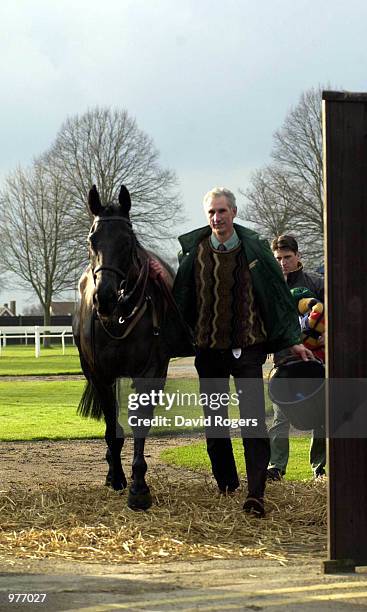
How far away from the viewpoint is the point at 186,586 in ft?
17.4

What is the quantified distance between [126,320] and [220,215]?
3.72ft

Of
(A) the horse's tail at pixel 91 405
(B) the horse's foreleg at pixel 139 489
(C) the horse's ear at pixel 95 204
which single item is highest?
(C) the horse's ear at pixel 95 204

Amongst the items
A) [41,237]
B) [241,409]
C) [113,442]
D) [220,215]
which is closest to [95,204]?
[220,215]

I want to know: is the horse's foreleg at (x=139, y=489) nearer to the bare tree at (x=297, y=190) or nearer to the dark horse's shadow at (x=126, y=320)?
the dark horse's shadow at (x=126, y=320)

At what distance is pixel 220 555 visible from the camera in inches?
239

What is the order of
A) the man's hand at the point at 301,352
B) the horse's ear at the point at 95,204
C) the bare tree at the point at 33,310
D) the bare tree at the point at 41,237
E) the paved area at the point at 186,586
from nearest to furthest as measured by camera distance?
the paved area at the point at 186,586
the man's hand at the point at 301,352
the horse's ear at the point at 95,204
the bare tree at the point at 41,237
the bare tree at the point at 33,310

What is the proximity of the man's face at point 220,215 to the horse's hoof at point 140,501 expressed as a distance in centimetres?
197

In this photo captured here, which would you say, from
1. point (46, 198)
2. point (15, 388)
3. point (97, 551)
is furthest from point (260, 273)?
point (46, 198)

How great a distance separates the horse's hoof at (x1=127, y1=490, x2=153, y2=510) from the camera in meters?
7.31

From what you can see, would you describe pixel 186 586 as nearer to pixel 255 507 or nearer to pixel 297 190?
pixel 255 507

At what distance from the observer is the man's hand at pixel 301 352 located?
7.45 m

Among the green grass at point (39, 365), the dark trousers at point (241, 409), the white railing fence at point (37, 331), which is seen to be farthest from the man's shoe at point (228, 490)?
the white railing fence at point (37, 331)

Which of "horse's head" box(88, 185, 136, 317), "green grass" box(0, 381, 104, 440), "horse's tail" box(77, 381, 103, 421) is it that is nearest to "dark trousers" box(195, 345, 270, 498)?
"horse's head" box(88, 185, 136, 317)

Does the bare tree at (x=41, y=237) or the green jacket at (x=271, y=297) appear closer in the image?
the green jacket at (x=271, y=297)
